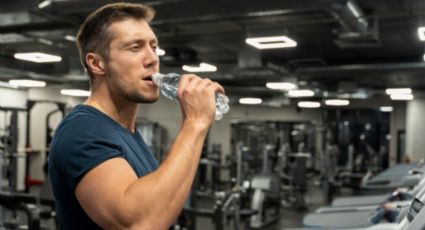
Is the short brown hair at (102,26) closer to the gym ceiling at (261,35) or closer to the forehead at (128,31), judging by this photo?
the forehead at (128,31)

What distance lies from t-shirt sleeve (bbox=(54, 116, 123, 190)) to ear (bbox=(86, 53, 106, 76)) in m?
0.12

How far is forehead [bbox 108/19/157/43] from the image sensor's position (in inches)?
40.6

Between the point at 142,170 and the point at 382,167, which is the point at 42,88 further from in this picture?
the point at 142,170

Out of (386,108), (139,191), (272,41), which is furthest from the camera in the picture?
(386,108)

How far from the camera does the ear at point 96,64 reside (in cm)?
104

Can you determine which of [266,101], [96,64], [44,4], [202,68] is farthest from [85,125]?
[266,101]

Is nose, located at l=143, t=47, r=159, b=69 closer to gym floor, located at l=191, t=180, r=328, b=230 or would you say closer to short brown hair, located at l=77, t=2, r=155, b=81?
short brown hair, located at l=77, t=2, r=155, b=81

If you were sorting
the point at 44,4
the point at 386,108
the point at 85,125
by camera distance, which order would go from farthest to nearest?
the point at 386,108
the point at 44,4
the point at 85,125

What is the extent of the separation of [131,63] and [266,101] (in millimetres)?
11937

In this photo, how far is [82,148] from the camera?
0.91m

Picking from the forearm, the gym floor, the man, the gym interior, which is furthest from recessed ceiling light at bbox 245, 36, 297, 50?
the forearm

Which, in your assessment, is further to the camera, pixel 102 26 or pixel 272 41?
pixel 272 41

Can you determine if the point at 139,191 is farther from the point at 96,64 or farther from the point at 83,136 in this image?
the point at 96,64

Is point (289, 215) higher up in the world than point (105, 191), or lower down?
lower down
